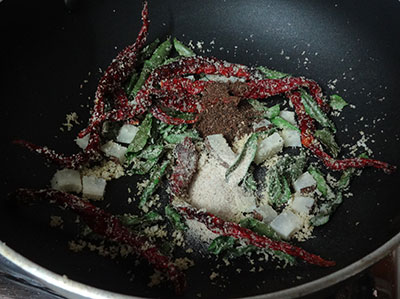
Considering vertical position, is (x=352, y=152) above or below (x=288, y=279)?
above

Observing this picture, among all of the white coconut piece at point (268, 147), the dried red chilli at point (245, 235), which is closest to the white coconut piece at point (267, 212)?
the dried red chilli at point (245, 235)

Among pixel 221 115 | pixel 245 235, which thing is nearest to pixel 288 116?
pixel 221 115

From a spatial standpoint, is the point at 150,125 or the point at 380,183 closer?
the point at 380,183

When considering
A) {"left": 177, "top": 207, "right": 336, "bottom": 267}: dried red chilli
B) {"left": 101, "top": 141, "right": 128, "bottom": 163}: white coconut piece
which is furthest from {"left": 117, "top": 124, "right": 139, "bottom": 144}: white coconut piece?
{"left": 177, "top": 207, "right": 336, "bottom": 267}: dried red chilli

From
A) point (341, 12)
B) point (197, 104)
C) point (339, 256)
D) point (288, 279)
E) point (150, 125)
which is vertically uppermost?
point (341, 12)

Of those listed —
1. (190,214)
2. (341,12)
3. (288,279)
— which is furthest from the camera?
(341,12)

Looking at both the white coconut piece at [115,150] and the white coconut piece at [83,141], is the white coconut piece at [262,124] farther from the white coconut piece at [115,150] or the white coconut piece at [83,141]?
the white coconut piece at [83,141]

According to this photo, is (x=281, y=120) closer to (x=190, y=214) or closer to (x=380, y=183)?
(x=380, y=183)

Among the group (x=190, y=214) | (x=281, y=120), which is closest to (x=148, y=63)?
(x=281, y=120)
